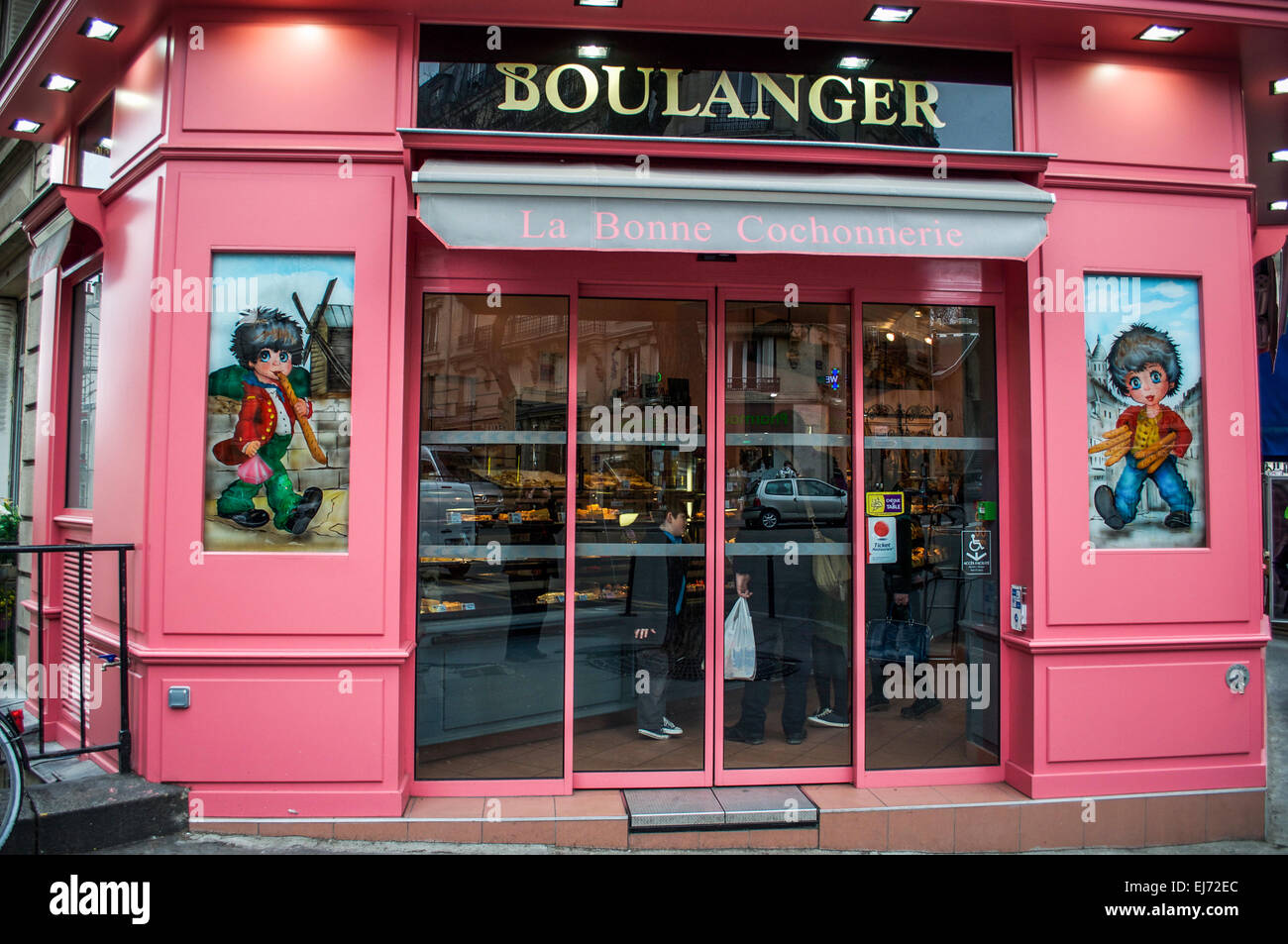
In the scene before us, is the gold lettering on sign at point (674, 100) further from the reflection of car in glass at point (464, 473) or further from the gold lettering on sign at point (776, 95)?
the reflection of car in glass at point (464, 473)

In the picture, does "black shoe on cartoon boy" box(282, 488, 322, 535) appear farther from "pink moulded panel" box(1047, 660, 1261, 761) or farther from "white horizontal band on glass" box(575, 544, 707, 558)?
"pink moulded panel" box(1047, 660, 1261, 761)

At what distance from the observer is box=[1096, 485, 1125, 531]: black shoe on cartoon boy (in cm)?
471

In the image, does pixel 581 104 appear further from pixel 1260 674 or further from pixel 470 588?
pixel 1260 674

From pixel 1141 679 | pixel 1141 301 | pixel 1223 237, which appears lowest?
pixel 1141 679

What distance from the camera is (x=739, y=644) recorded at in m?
4.95

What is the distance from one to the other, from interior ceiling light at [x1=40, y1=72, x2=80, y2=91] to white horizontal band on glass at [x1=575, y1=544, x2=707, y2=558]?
472cm

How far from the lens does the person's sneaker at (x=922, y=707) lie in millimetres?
5012

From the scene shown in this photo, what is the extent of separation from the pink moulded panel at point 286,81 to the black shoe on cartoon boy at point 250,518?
2146 mm

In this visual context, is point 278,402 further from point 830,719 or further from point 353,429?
point 830,719

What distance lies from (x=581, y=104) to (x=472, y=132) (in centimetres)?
80

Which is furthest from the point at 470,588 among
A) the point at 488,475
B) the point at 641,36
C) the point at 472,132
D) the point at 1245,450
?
the point at 1245,450

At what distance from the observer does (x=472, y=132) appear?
13.7 feet

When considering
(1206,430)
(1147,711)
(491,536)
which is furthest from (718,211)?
(1147,711)

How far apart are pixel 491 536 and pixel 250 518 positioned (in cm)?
133
